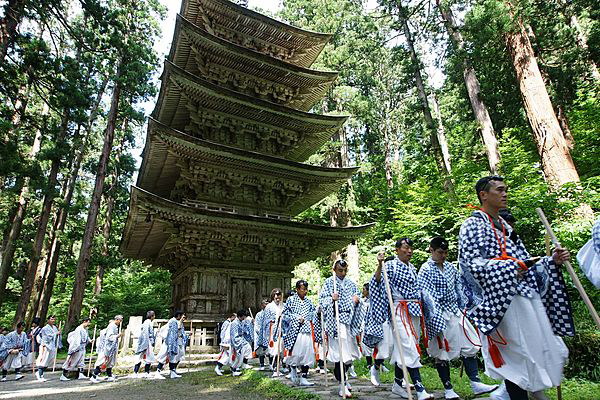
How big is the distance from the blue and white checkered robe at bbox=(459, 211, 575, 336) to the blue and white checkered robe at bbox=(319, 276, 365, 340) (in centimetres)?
303

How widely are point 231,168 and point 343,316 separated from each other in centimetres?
824

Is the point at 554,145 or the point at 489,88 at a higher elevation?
the point at 489,88

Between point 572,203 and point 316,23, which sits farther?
point 316,23

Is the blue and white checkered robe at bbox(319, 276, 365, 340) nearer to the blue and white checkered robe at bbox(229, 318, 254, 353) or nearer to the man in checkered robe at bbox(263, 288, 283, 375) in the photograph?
the man in checkered robe at bbox(263, 288, 283, 375)

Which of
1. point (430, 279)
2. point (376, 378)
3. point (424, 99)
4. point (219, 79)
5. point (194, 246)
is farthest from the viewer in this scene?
point (424, 99)

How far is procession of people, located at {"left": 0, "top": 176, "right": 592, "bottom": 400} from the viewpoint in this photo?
271 cm

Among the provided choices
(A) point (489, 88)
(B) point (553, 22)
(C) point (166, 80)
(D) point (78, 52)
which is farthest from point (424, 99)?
(D) point (78, 52)

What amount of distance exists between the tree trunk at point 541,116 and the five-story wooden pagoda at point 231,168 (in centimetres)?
595

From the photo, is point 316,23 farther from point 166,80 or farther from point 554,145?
point 554,145

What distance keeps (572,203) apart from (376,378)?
6.66 m

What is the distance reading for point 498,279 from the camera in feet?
8.99

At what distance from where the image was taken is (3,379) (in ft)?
39.7

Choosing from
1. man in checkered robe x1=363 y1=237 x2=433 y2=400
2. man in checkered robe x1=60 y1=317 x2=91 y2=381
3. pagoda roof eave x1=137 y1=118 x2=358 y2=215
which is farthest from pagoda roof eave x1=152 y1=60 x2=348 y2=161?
man in checkered robe x1=363 y1=237 x2=433 y2=400

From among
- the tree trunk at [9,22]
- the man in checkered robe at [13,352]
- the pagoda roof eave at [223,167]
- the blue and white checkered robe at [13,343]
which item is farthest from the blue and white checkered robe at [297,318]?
the blue and white checkered robe at [13,343]
